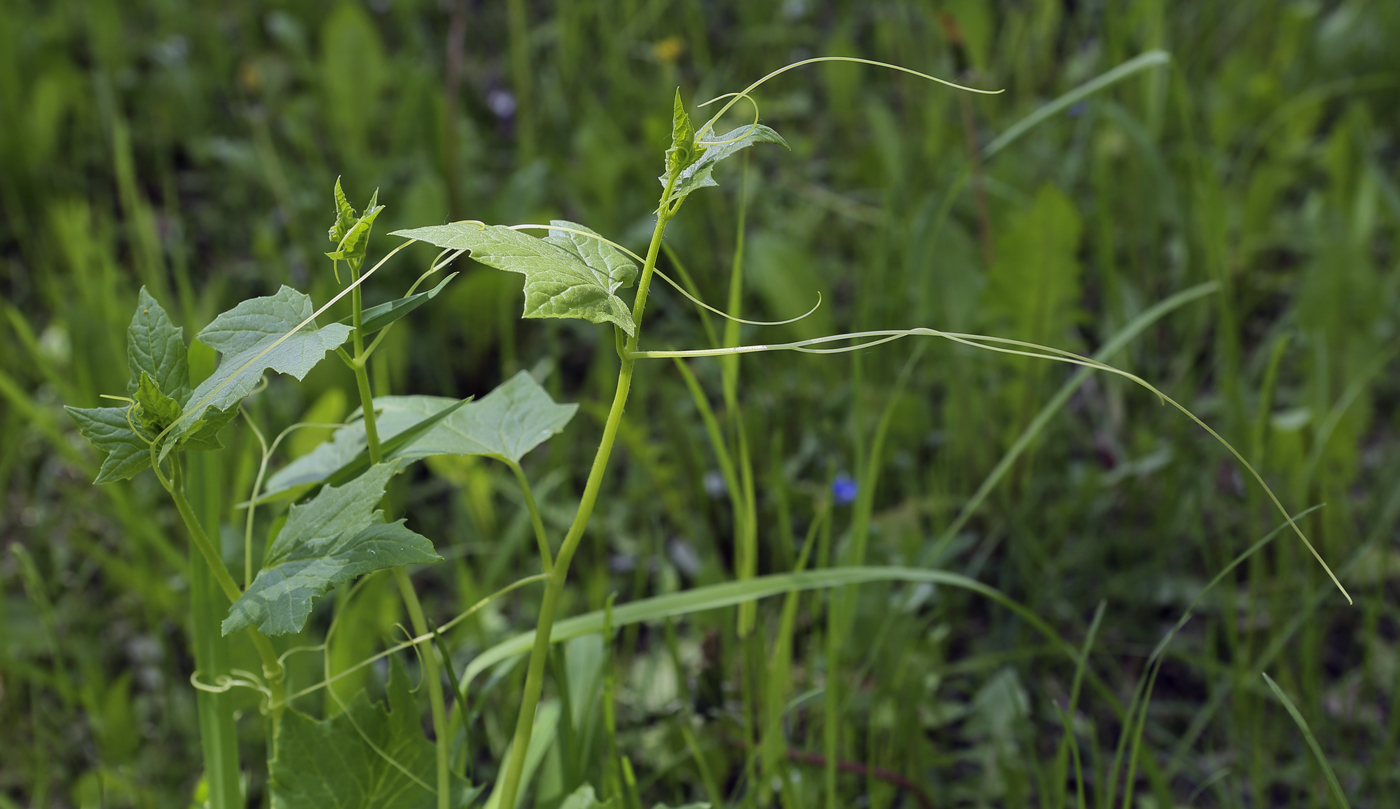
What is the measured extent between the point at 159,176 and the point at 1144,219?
6.60ft

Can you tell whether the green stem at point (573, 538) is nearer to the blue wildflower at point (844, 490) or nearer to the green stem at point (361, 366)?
the green stem at point (361, 366)

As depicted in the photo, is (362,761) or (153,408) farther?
(362,761)

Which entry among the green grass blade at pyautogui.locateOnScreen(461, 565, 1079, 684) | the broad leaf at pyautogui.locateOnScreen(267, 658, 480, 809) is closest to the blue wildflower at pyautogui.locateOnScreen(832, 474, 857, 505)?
the green grass blade at pyautogui.locateOnScreen(461, 565, 1079, 684)

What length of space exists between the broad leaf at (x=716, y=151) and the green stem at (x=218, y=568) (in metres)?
0.29

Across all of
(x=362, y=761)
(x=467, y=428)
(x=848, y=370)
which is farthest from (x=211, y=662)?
(x=848, y=370)

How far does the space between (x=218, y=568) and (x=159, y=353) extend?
12cm

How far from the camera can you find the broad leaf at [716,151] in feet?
1.57

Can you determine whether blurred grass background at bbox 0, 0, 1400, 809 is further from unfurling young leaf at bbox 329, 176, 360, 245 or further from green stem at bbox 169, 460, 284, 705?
unfurling young leaf at bbox 329, 176, 360, 245

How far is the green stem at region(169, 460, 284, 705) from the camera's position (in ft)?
1.70

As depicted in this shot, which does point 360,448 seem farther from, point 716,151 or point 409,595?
point 716,151

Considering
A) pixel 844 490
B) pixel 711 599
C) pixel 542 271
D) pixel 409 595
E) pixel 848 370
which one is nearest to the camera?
pixel 542 271

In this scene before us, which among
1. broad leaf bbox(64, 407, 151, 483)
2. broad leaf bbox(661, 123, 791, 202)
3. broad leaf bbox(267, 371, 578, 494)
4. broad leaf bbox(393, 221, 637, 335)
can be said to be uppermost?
broad leaf bbox(661, 123, 791, 202)

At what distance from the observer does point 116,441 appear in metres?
0.50

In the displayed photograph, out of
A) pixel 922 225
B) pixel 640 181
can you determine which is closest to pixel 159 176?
pixel 640 181
